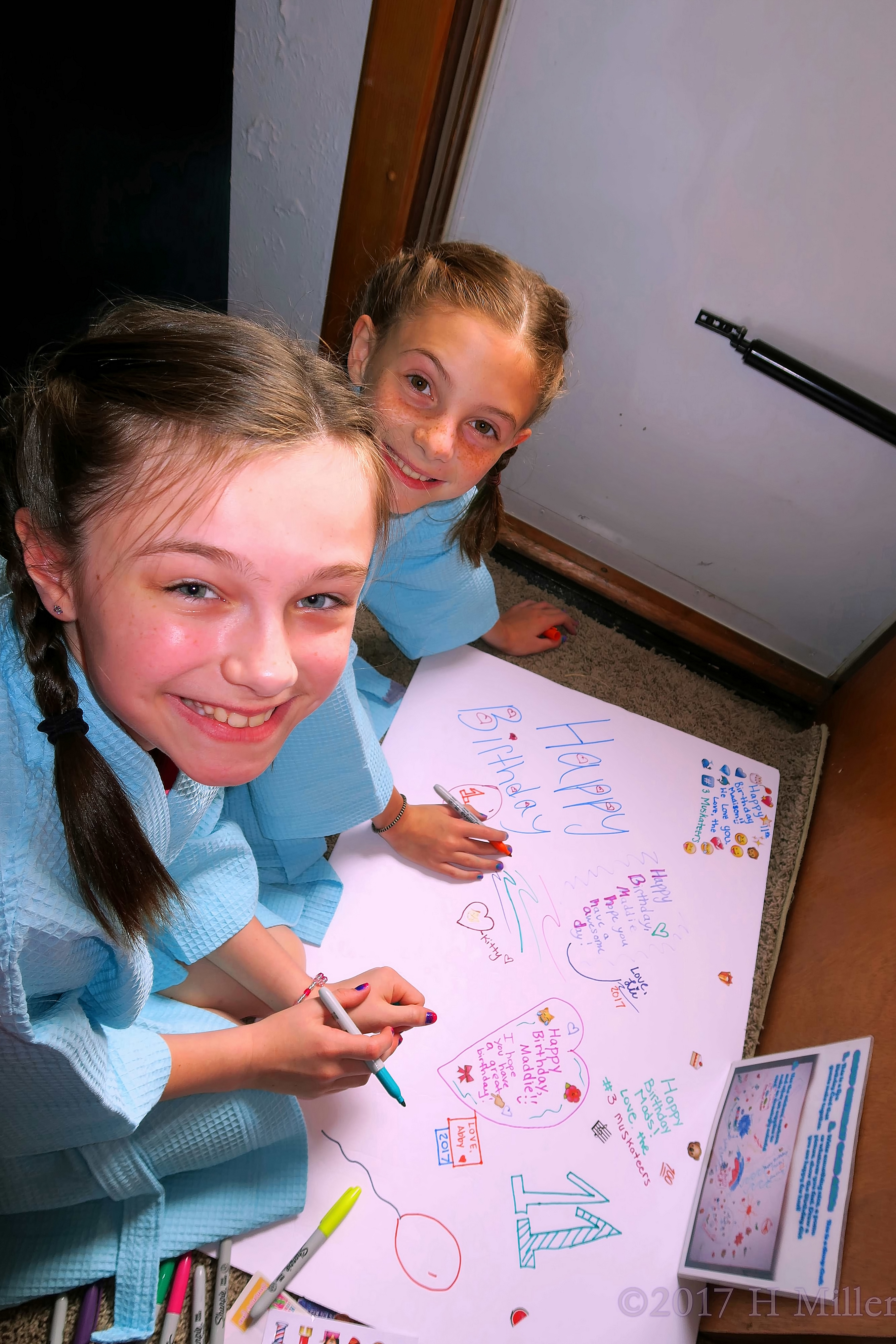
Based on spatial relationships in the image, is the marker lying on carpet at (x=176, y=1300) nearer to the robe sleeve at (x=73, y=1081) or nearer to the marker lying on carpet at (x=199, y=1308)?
the marker lying on carpet at (x=199, y=1308)

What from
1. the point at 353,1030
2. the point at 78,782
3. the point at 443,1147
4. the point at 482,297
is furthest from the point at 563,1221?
the point at 482,297

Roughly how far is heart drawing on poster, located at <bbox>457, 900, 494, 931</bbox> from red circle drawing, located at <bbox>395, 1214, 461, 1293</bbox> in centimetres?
25

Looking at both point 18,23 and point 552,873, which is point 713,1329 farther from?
point 18,23

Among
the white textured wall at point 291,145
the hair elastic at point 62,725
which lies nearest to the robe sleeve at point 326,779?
the hair elastic at point 62,725

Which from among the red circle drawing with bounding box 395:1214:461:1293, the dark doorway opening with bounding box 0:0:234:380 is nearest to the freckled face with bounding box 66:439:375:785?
the red circle drawing with bounding box 395:1214:461:1293

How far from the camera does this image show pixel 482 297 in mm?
818

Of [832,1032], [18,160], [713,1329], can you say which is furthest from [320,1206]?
[18,160]

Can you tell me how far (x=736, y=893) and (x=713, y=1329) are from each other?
40cm

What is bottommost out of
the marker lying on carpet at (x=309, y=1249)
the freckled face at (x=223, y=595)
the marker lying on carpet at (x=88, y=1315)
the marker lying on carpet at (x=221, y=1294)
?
the marker lying on carpet at (x=88, y=1315)

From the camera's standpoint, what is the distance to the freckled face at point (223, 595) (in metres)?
Result: 0.47

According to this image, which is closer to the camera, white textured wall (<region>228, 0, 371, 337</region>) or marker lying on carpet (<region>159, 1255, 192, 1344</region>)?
marker lying on carpet (<region>159, 1255, 192, 1344</region>)

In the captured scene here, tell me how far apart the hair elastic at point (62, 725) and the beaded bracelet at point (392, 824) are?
42 cm

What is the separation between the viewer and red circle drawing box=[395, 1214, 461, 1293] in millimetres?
646

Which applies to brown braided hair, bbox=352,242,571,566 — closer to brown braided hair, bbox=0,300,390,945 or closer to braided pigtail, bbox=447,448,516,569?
braided pigtail, bbox=447,448,516,569
